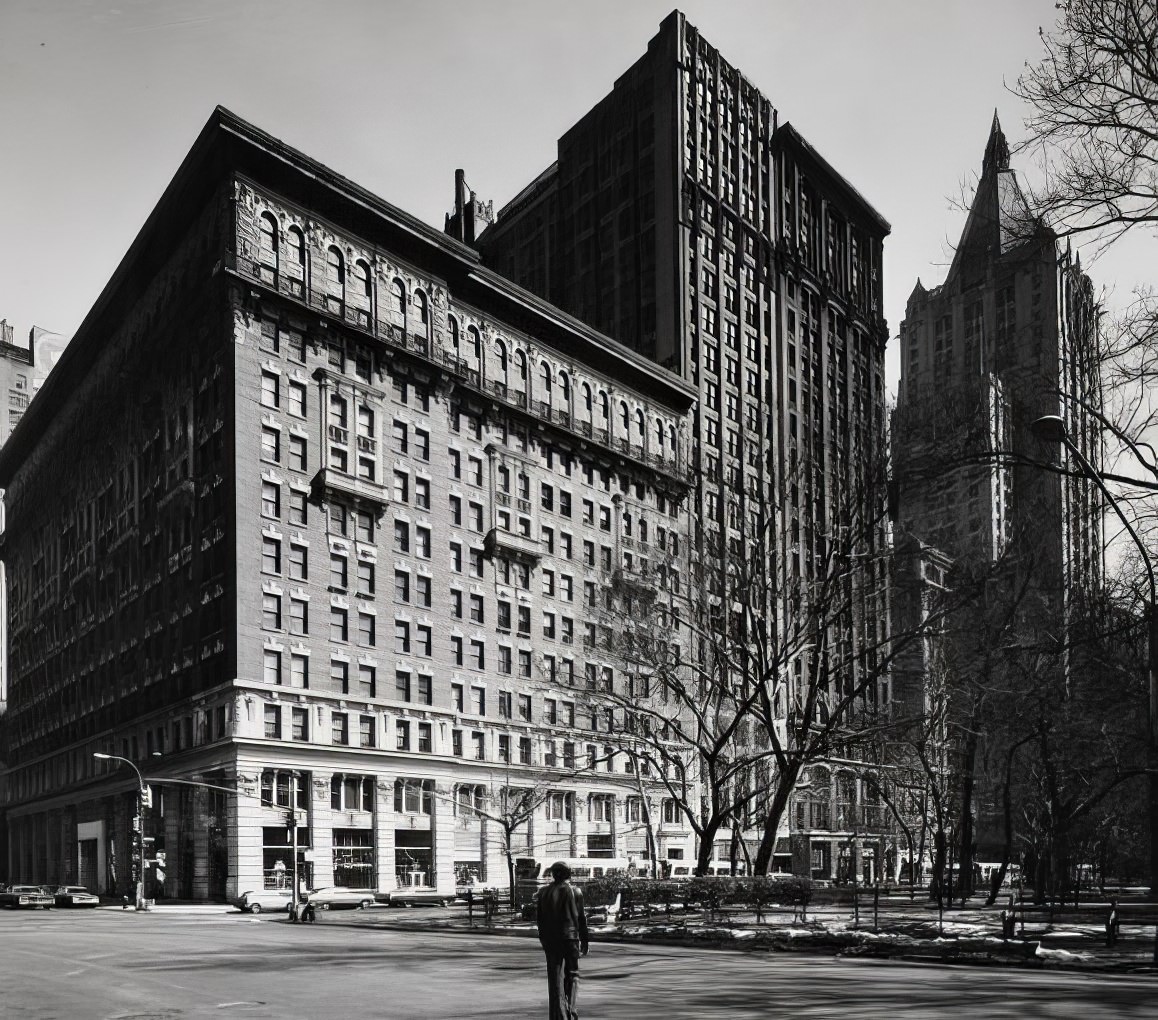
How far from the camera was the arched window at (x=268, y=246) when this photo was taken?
231 feet

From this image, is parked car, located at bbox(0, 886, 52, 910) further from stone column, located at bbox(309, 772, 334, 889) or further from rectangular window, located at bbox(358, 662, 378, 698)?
rectangular window, located at bbox(358, 662, 378, 698)

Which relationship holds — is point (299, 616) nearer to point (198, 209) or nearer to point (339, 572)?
point (339, 572)

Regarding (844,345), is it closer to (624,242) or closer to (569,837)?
(624,242)

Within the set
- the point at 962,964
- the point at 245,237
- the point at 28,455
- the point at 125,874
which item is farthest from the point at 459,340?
the point at 962,964

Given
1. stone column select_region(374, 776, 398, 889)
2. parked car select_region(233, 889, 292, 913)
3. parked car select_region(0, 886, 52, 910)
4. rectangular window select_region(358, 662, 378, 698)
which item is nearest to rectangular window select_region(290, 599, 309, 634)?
rectangular window select_region(358, 662, 378, 698)

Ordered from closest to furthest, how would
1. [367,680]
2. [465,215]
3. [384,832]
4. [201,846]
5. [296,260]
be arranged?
1. [201,846]
2. [384,832]
3. [296,260]
4. [367,680]
5. [465,215]

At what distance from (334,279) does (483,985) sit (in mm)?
58729

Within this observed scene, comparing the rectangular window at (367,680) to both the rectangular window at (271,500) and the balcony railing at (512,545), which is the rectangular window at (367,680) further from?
the balcony railing at (512,545)

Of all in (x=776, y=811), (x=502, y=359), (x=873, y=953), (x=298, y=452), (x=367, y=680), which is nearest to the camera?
(x=873, y=953)

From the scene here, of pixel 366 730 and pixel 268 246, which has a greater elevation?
pixel 268 246

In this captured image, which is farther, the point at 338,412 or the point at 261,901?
the point at 338,412

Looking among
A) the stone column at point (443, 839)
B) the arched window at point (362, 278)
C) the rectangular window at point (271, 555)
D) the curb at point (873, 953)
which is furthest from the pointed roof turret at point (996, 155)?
the stone column at point (443, 839)

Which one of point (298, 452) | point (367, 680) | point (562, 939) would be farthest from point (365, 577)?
point (562, 939)

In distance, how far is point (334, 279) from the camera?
74.6 meters
